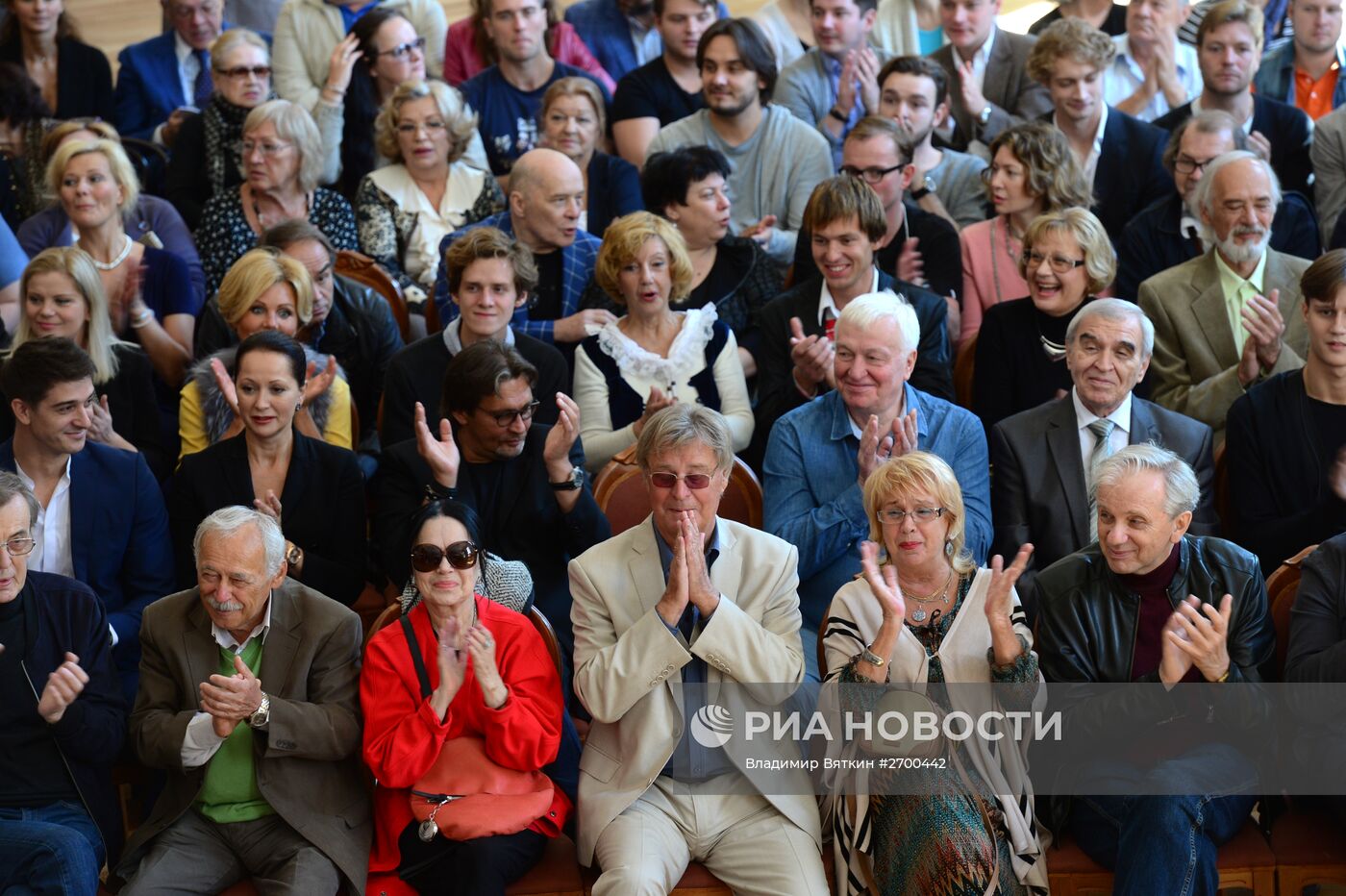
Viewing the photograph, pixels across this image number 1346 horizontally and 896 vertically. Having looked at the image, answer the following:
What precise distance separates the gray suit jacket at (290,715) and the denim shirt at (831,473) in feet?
3.28

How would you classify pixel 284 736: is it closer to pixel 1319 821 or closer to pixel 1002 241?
pixel 1319 821

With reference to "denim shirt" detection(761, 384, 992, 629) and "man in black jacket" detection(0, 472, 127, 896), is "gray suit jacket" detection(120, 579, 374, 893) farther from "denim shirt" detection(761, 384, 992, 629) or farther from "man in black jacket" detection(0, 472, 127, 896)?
"denim shirt" detection(761, 384, 992, 629)

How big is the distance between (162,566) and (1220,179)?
285 centimetres

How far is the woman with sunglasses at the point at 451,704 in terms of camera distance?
2.93 meters

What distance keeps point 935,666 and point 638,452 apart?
2.36 ft

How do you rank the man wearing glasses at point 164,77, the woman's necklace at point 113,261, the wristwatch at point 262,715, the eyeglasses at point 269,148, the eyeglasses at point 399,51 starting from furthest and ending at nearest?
the man wearing glasses at point 164,77, the eyeglasses at point 399,51, the eyeglasses at point 269,148, the woman's necklace at point 113,261, the wristwatch at point 262,715

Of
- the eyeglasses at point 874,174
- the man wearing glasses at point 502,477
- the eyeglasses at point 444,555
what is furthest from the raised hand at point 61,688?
the eyeglasses at point 874,174

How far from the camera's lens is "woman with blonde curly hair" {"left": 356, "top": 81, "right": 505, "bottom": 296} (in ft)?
16.8

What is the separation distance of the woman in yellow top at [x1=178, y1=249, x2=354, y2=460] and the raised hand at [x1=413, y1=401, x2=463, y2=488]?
64cm

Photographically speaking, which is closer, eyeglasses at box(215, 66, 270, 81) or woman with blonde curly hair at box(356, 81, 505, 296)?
woman with blonde curly hair at box(356, 81, 505, 296)

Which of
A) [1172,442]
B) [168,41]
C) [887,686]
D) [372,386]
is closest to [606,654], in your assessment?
[887,686]

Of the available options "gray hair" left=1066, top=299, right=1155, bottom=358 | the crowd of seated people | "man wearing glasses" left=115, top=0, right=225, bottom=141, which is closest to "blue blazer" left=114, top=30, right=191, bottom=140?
"man wearing glasses" left=115, top=0, right=225, bottom=141

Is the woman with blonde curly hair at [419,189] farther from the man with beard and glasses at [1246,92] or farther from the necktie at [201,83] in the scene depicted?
the man with beard and glasses at [1246,92]

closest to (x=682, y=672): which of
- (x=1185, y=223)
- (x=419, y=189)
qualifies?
(x=1185, y=223)
